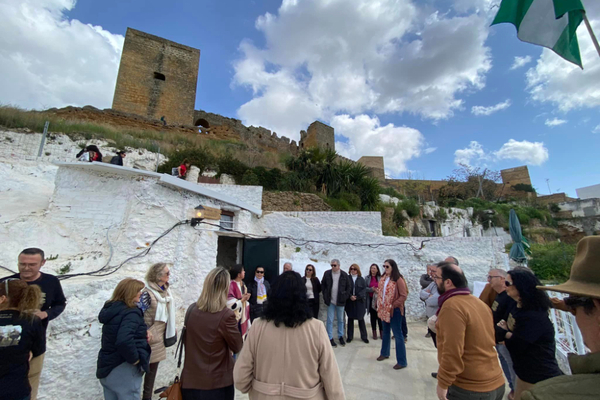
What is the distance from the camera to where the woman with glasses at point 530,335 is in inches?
89.5

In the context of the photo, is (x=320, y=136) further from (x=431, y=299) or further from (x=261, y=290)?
(x=431, y=299)

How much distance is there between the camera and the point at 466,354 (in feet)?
7.07

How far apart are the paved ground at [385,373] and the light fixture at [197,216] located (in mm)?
2732

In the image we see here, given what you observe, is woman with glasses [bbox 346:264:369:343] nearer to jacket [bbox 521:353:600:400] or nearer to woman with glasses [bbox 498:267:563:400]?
woman with glasses [bbox 498:267:563:400]

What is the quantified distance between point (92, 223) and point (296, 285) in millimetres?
4145

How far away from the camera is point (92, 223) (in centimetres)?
448

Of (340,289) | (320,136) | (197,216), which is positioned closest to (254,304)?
(340,289)

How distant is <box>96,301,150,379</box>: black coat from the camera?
240cm

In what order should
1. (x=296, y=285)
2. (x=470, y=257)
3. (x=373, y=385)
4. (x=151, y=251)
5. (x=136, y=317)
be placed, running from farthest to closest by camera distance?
1. (x=470, y=257)
2. (x=151, y=251)
3. (x=373, y=385)
4. (x=136, y=317)
5. (x=296, y=285)

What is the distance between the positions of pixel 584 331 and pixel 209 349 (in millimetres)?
2398

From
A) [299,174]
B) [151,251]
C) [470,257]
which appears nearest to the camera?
[151,251]

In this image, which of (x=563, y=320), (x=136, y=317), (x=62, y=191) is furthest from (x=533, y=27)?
(x=62, y=191)

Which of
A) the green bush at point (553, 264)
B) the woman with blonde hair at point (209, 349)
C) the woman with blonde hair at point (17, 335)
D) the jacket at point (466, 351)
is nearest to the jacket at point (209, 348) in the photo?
the woman with blonde hair at point (209, 349)

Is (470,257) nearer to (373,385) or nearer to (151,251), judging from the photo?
(373,385)
